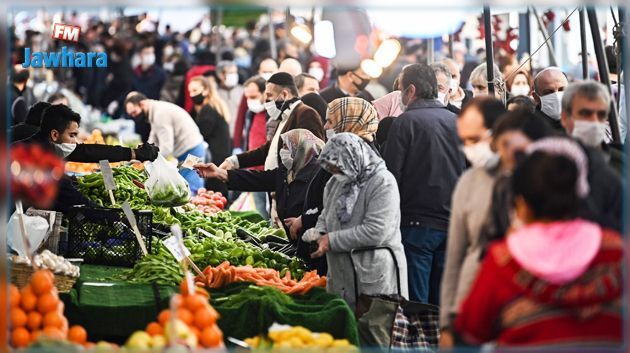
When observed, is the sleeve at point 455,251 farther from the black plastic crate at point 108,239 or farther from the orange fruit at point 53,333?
the black plastic crate at point 108,239

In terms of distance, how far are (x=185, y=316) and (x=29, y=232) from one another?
2.27 meters

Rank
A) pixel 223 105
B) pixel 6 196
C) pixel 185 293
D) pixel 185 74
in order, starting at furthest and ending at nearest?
pixel 185 74 < pixel 223 105 < pixel 185 293 < pixel 6 196

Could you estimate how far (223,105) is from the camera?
54.7ft

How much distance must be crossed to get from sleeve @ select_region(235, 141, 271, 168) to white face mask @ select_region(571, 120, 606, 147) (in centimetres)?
568

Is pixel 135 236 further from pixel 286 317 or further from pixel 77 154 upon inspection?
pixel 286 317

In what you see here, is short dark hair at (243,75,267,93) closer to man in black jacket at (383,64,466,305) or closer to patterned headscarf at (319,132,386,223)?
man in black jacket at (383,64,466,305)

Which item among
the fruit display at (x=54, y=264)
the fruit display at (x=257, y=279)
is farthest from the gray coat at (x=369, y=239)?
the fruit display at (x=54, y=264)

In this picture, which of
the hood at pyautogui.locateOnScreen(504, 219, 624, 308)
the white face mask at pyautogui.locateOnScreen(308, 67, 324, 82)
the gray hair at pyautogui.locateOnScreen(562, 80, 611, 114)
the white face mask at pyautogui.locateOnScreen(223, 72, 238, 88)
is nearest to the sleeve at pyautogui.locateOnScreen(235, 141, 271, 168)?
the gray hair at pyautogui.locateOnScreen(562, 80, 611, 114)

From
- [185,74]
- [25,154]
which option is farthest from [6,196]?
[185,74]

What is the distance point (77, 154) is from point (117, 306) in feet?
8.26

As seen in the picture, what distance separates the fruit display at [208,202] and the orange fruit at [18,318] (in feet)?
17.8

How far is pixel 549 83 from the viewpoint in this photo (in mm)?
9422

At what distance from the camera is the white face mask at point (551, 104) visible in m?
8.98

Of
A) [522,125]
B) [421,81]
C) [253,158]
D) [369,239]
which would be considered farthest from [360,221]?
[253,158]
